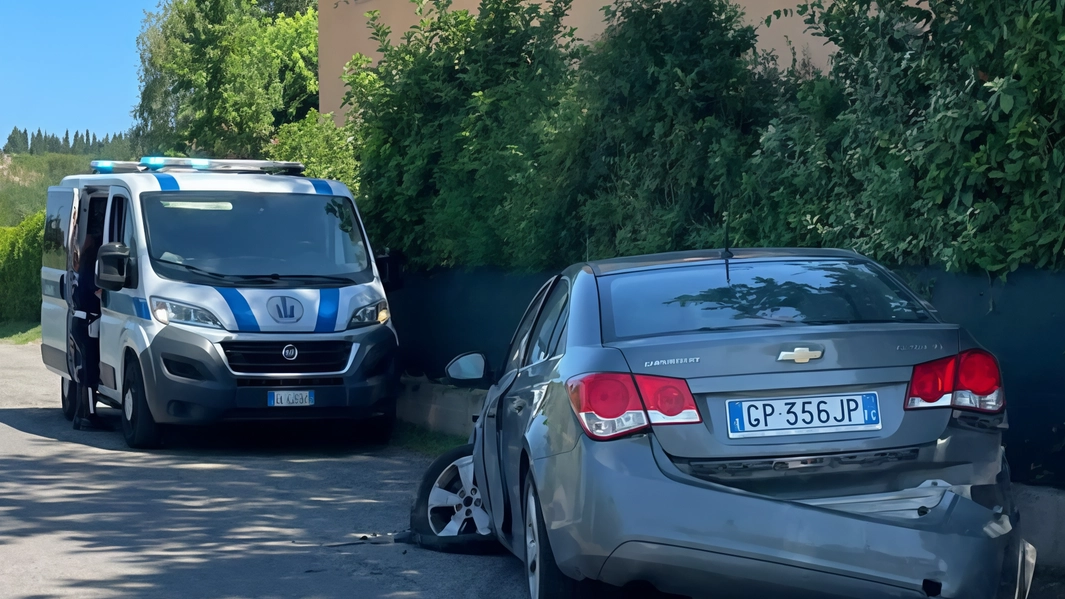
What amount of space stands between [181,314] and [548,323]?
6146 millimetres

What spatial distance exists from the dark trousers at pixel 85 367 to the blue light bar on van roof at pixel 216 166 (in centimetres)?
189

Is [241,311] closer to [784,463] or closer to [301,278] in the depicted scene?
[301,278]

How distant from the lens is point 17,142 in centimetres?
17588

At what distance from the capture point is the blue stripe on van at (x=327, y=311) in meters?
11.8

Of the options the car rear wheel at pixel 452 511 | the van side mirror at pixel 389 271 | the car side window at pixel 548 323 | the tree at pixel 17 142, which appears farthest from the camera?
the tree at pixel 17 142

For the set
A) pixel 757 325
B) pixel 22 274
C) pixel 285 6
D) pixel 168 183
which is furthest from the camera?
pixel 285 6

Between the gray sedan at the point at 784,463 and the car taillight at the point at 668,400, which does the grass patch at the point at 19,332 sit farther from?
the car taillight at the point at 668,400

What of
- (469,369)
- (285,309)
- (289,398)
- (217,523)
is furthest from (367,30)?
(469,369)

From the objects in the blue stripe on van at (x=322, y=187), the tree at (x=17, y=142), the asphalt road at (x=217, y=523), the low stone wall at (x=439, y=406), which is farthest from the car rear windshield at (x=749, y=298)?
the tree at (x=17, y=142)

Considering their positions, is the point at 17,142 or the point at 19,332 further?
the point at 17,142

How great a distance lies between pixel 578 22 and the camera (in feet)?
49.4

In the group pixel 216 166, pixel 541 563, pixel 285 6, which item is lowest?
pixel 541 563

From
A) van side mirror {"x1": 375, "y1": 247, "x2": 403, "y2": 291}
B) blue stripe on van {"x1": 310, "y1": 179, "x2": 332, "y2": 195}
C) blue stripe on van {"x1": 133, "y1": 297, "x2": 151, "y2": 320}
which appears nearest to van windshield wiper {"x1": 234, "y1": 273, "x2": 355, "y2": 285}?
van side mirror {"x1": 375, "y1": 247, "x2": 403, "y2": 291}

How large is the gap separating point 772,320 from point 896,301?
650mm
